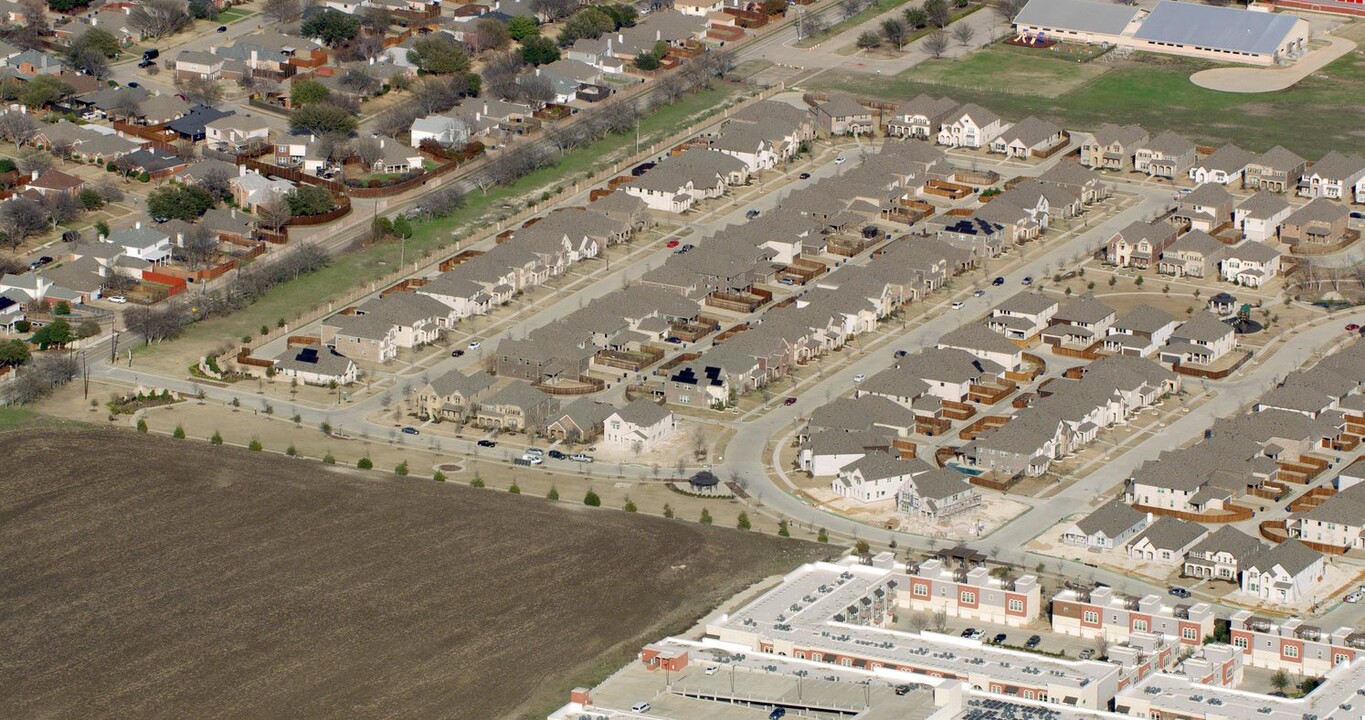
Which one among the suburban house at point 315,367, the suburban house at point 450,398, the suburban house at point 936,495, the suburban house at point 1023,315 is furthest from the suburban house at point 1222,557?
the suburban house at point 315,367

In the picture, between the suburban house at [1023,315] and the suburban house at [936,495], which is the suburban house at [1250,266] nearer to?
the suburban house at [1023,315]

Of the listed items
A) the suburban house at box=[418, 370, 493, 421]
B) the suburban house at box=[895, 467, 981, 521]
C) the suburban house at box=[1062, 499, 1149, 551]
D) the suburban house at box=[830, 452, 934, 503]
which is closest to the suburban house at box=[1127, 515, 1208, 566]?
the suburban house at box=[1062, 499, 1149, 551]

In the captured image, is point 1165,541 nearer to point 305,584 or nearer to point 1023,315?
point 1023,315

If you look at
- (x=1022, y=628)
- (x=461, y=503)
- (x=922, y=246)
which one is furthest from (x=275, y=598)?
(x=922, y=246)

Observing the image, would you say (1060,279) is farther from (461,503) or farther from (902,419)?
(461,503)

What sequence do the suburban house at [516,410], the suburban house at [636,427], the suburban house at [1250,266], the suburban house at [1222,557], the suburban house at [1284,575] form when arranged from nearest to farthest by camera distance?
1. the suburban house at [1284,575]
2. the suburban house at [1222,557]
3. the suburban house at [636,427]
4. the suburban house at [516,410]
5. the suburban house at [1250,266]

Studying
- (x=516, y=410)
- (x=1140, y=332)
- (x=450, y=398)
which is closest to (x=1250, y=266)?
(x=1140, y=332)
